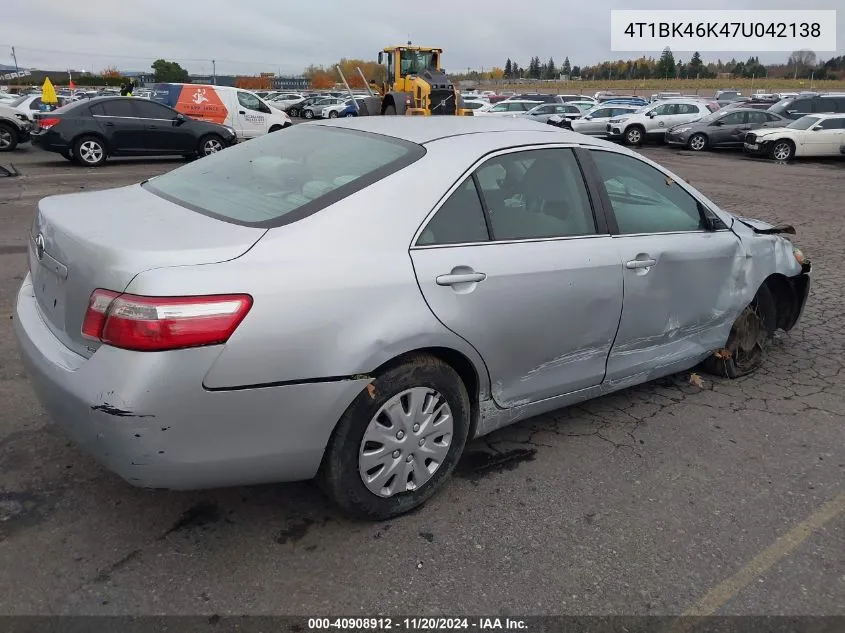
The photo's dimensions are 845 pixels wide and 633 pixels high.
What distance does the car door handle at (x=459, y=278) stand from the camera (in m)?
2.63

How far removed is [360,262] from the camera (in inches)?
96.5

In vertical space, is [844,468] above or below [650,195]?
below

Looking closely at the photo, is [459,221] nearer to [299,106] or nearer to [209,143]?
[209,143]

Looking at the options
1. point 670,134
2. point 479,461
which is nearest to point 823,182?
point 670,134

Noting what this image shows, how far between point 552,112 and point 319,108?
16.6 metres

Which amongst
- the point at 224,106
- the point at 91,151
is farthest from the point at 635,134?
the point at 91,151

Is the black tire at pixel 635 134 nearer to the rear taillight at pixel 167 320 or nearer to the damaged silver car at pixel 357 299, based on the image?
the damaged silver car at pixel 357 299

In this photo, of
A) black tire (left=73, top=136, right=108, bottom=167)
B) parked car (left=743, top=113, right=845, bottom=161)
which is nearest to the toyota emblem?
black tire (left=73, top=136, right=108, bottom=167)

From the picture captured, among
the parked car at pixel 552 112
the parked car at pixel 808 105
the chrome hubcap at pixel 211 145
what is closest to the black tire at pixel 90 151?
the chrome hubcap at pixel 211 145

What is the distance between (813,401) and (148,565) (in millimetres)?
3761

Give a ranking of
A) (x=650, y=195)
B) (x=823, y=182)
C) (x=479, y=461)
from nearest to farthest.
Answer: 1. (x=479, y=461)
2. (x=650, y=195)
3. (x=823, y=182)

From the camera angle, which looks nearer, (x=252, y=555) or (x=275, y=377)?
(x=275, y=377)

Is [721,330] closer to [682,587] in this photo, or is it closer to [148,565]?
[682,587]

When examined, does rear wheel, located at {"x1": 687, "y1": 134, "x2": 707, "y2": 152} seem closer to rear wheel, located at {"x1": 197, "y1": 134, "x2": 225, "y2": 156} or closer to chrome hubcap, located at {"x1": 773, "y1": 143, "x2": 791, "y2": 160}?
chrome hubcap, located at {"x1": 773, "y1": 143, "x2": 791, "y2": 160}
